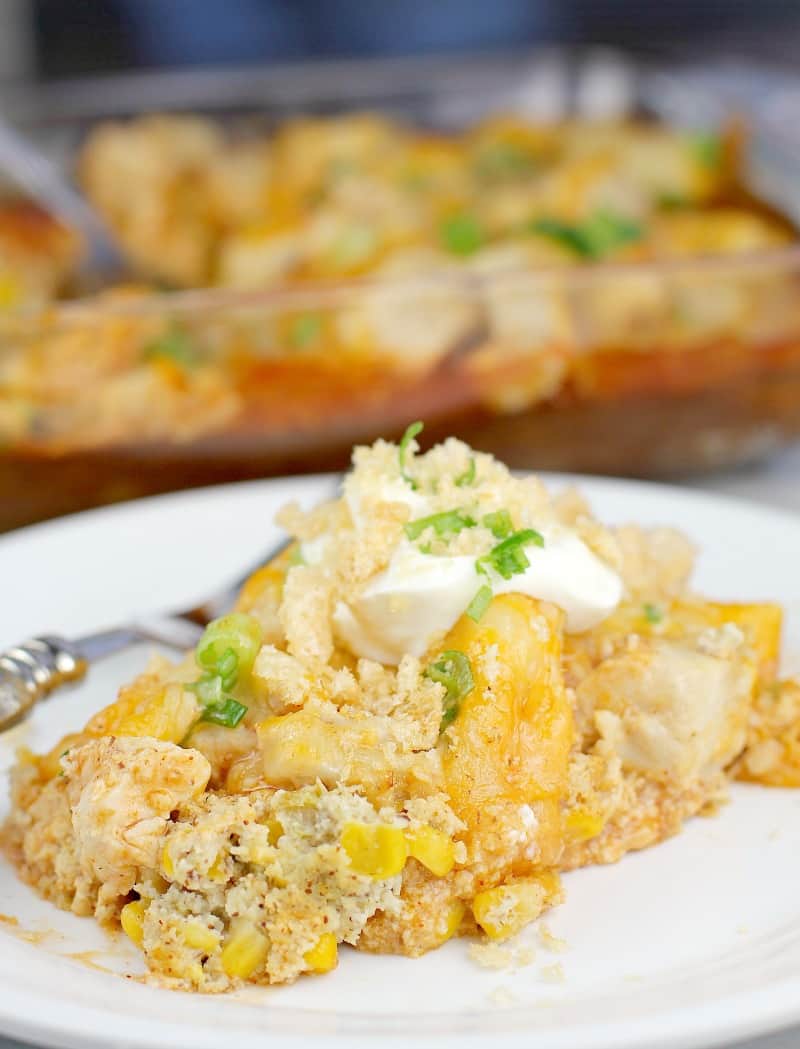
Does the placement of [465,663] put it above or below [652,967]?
above

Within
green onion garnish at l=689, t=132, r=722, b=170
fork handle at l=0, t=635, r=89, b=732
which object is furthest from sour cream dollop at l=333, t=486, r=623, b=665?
green onion garnish at l=689, t=132, r=722, b=170

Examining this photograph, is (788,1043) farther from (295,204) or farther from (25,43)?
(25,43)

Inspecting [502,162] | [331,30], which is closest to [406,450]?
[502,162]

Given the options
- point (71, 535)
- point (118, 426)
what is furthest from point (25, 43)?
point (71, 535)

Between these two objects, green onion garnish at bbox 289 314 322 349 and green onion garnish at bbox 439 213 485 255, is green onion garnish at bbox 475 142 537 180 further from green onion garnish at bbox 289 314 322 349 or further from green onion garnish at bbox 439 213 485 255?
green onion garnish at bbox 289 314 322 349

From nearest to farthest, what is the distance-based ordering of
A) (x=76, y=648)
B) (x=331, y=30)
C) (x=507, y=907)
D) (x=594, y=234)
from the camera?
(x=507, y=907) → (x=76, y=648) → (x=594, y=234) → (x=331, y=30)

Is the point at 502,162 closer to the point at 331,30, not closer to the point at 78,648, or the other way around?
the point at 78,648
